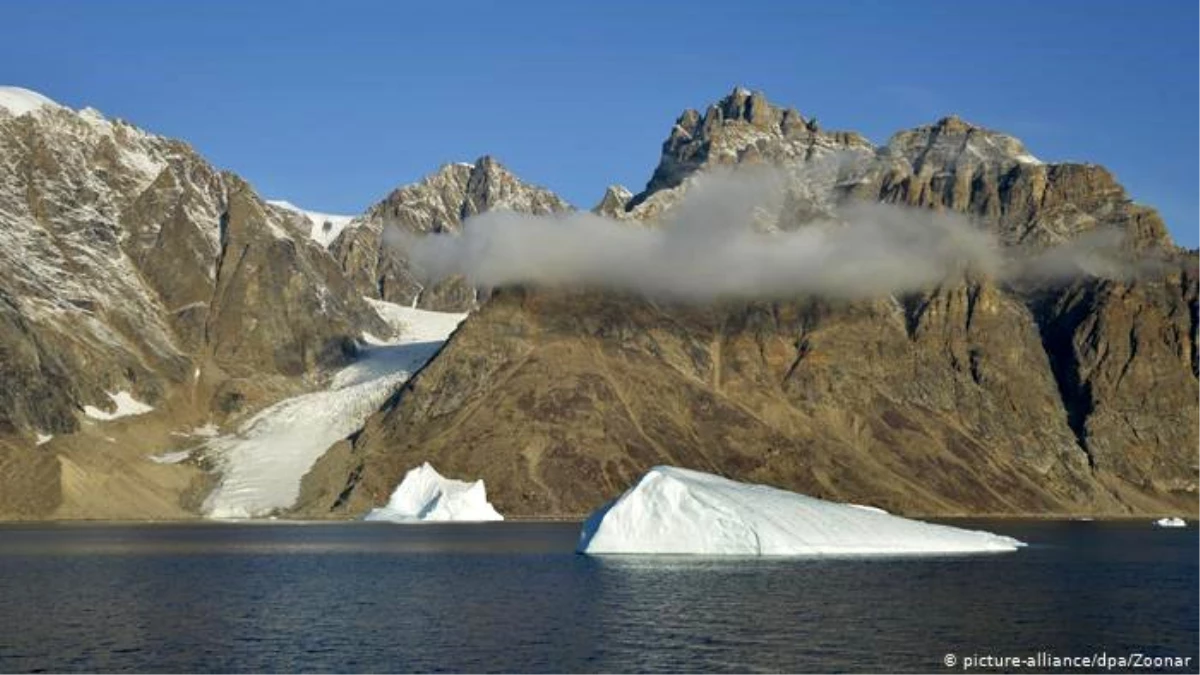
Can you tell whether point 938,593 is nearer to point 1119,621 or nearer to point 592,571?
point 1119,621

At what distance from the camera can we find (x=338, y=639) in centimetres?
8294

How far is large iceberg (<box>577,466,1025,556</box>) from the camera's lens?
456 ft

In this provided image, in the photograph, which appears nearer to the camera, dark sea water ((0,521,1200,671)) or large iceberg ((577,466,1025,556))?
dark sea water ((0,521,1200,671))

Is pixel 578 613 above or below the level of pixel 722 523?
below

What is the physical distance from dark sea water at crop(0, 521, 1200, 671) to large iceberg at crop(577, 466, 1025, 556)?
9.15ft

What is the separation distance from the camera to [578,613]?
9481 centimetres

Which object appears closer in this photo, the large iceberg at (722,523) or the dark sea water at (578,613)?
the dark sea water at (578,613)

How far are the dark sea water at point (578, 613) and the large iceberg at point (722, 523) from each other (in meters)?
2.79

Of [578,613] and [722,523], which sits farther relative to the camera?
[722,523]

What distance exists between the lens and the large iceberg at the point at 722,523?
139 metres

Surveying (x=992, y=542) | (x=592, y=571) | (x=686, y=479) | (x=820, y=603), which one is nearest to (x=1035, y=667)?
(x=820, y=603)

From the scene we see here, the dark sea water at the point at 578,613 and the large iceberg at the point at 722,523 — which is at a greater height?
the large iceberg at the point at 722,523

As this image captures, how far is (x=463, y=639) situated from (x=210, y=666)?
1585cm

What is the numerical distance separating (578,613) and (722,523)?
47270 mm
